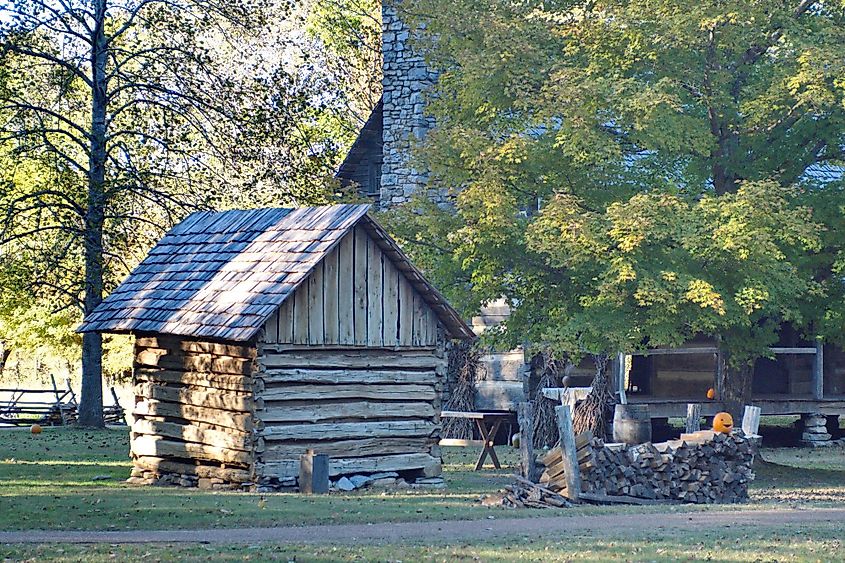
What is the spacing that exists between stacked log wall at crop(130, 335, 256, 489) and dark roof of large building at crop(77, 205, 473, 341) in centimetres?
57

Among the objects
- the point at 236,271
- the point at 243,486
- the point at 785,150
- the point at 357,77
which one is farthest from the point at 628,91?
the point at 357,77

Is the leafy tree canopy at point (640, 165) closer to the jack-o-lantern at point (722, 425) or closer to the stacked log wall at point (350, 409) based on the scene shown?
the jack-o-lantern at point (722, 425)

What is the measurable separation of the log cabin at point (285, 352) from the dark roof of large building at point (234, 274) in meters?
0.03

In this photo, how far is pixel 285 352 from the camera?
19656 millimetres

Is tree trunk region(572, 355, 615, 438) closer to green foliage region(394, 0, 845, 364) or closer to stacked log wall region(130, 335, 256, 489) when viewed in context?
green foliage region(394, 0, 845, 364)

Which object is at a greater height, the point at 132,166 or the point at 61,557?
the point at 132,166

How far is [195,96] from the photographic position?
30.7 meters

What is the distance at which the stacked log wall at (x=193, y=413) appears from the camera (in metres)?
19.6

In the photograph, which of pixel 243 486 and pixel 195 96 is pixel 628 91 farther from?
pixel 195 96

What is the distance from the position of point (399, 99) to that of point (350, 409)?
16.5 meters

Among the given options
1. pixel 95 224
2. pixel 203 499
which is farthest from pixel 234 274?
pixel 95 224

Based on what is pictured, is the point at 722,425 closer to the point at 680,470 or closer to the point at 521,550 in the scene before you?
the point at 680,470

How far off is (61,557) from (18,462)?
472 inches

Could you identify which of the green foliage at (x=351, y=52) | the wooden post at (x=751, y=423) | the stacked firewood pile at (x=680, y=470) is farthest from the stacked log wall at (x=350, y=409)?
the green foliage at (x=351, y=52)
